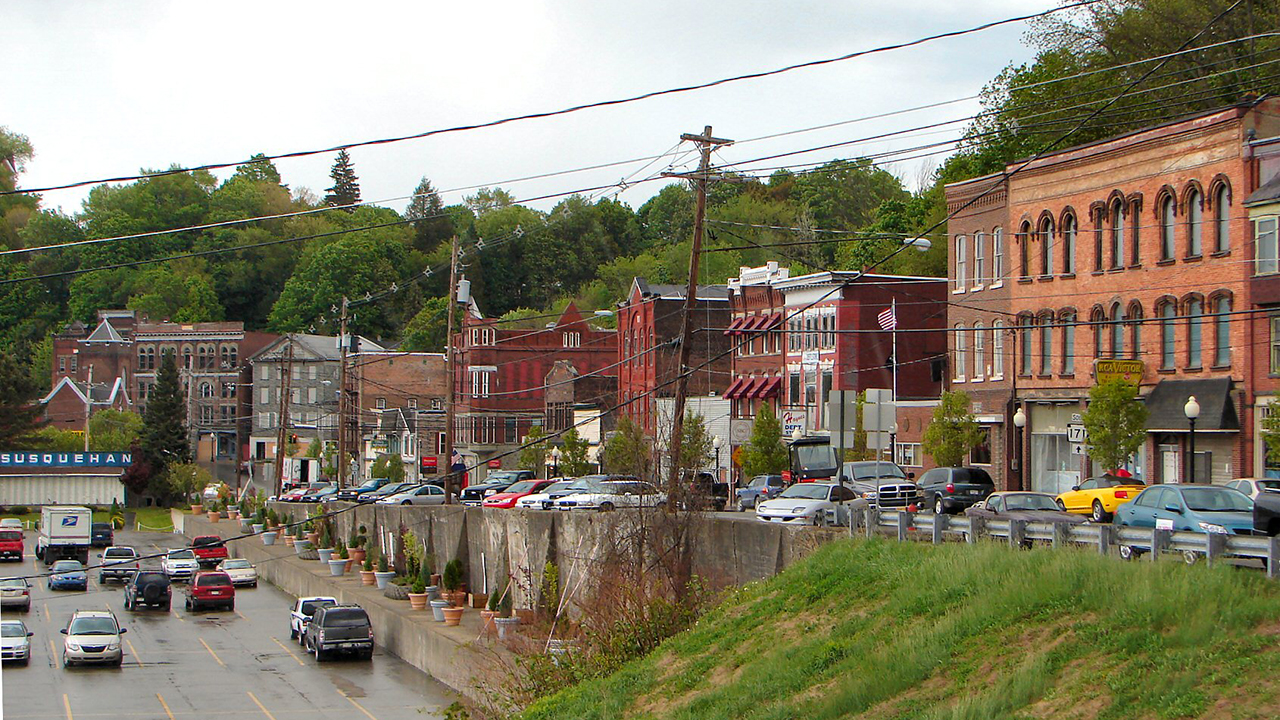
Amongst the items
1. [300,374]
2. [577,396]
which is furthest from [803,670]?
[300,374]

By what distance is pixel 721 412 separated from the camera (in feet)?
242

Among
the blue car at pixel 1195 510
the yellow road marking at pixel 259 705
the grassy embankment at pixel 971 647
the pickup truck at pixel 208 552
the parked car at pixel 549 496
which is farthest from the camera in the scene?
the pickup truck at pixel 208 552

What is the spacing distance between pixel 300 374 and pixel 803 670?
117 metres

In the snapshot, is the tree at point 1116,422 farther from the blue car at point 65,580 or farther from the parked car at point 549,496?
the blue car at point 65,580

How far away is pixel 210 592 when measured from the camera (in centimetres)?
5681

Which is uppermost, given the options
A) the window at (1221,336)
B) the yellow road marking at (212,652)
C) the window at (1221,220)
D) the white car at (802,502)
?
the window at (1221,220)

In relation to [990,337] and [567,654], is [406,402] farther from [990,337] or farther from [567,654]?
[567,654]

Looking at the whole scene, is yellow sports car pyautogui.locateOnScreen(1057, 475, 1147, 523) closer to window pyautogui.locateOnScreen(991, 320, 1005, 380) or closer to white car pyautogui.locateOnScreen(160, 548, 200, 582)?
window pyautogui.locateOnScreen(991, 320, 1005, 380)

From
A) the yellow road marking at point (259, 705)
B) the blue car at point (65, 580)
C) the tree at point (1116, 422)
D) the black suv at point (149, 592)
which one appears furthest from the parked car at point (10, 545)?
the tree at point (1116, 422)

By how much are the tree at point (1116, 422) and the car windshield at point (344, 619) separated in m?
23.8

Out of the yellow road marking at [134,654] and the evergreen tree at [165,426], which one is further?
the evergreen tree at [165,426]

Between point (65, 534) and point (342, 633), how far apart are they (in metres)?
34.6

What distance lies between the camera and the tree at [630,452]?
3216 centimetres

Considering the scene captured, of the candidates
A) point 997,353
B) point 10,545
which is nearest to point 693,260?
point 997,353
